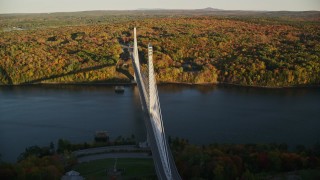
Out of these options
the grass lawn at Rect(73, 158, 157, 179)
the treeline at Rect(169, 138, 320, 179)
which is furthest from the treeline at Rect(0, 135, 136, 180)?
the treeline at Rect(169, 138, 320, 179)

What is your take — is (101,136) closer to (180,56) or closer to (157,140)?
(157,140)

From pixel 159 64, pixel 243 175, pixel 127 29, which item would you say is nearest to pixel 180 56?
pixel 159 64

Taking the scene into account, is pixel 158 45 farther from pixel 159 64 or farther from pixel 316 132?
pixel 316 132

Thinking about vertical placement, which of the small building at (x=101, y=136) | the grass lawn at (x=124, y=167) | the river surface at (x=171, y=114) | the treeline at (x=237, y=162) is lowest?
the river surface at (x=171, y=114)

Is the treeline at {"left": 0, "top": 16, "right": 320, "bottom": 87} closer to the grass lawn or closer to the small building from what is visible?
the small building

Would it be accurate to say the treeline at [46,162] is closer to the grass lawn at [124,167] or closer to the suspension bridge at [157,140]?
the grass lawn at [124,167]

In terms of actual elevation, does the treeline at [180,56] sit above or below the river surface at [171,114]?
above

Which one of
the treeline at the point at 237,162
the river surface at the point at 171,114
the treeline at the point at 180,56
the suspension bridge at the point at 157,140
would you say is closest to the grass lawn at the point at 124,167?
the suspension bridge at the point at 157,140
